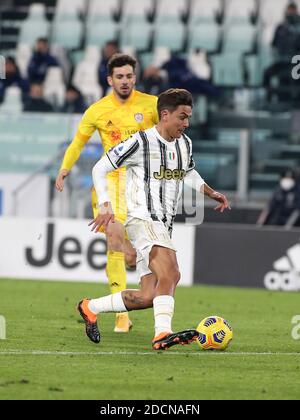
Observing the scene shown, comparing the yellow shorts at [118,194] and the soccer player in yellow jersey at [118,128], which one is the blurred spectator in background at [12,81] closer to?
the soccer player in yellow jersey at [118,128]

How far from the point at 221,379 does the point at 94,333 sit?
192cm

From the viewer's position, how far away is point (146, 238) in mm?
8961

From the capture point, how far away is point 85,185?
1755 centimetres

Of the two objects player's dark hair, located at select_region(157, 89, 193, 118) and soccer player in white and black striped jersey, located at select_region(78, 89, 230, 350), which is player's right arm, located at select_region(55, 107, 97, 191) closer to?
soccer player in white and black striped jersey, located at select_region(78, 89, 230, 350)

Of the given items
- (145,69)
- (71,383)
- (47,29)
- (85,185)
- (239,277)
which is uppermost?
(47,29)

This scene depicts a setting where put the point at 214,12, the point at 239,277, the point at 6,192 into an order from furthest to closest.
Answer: the point at 214,12 → the point at 6,192 → the point at 239,277

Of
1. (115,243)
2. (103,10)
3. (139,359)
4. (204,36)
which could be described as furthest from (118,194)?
(103,10)

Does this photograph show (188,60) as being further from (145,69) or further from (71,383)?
(71,383)

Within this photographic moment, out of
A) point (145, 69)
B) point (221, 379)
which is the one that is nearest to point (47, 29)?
point (145, 69)

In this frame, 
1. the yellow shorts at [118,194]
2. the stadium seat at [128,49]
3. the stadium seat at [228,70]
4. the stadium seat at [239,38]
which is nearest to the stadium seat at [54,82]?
the stadium seat at [128,49]

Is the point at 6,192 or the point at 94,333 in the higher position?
the point at 6,192

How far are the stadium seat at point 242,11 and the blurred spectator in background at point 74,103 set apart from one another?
356 cm

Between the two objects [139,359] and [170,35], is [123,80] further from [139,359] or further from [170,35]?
[170,35]

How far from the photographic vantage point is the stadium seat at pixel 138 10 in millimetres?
21962
